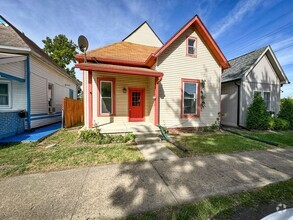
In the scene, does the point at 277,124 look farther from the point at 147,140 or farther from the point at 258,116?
the point at 147,140

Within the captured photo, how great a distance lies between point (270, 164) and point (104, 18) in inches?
445

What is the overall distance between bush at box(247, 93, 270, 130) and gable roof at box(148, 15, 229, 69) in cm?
364

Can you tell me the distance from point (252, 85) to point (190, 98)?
18.6ft

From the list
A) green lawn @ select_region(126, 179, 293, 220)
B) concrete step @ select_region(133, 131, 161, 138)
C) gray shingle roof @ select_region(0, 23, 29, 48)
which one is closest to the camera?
green lawn @ select_region(126, 179, 293, 220)

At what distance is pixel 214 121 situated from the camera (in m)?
9.50

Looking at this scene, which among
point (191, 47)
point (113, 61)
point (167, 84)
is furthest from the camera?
point (191, 47)

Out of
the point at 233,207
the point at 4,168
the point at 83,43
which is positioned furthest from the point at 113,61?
the point at 233,207

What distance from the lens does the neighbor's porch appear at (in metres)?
8.38

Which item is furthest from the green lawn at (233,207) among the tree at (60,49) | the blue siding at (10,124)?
the tree at (60,49)

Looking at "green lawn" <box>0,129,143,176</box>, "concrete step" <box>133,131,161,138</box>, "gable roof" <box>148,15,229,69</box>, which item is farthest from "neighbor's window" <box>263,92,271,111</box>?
"green lawn" <box>0,129,143,176</box>

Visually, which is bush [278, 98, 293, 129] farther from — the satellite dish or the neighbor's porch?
the satellite dish

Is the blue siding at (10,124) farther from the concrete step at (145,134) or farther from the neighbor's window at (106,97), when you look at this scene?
the concrete step at (145,134)

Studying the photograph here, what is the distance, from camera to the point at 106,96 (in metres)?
8.68

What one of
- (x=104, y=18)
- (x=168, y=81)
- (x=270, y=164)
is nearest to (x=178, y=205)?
(x=270, y=164)
